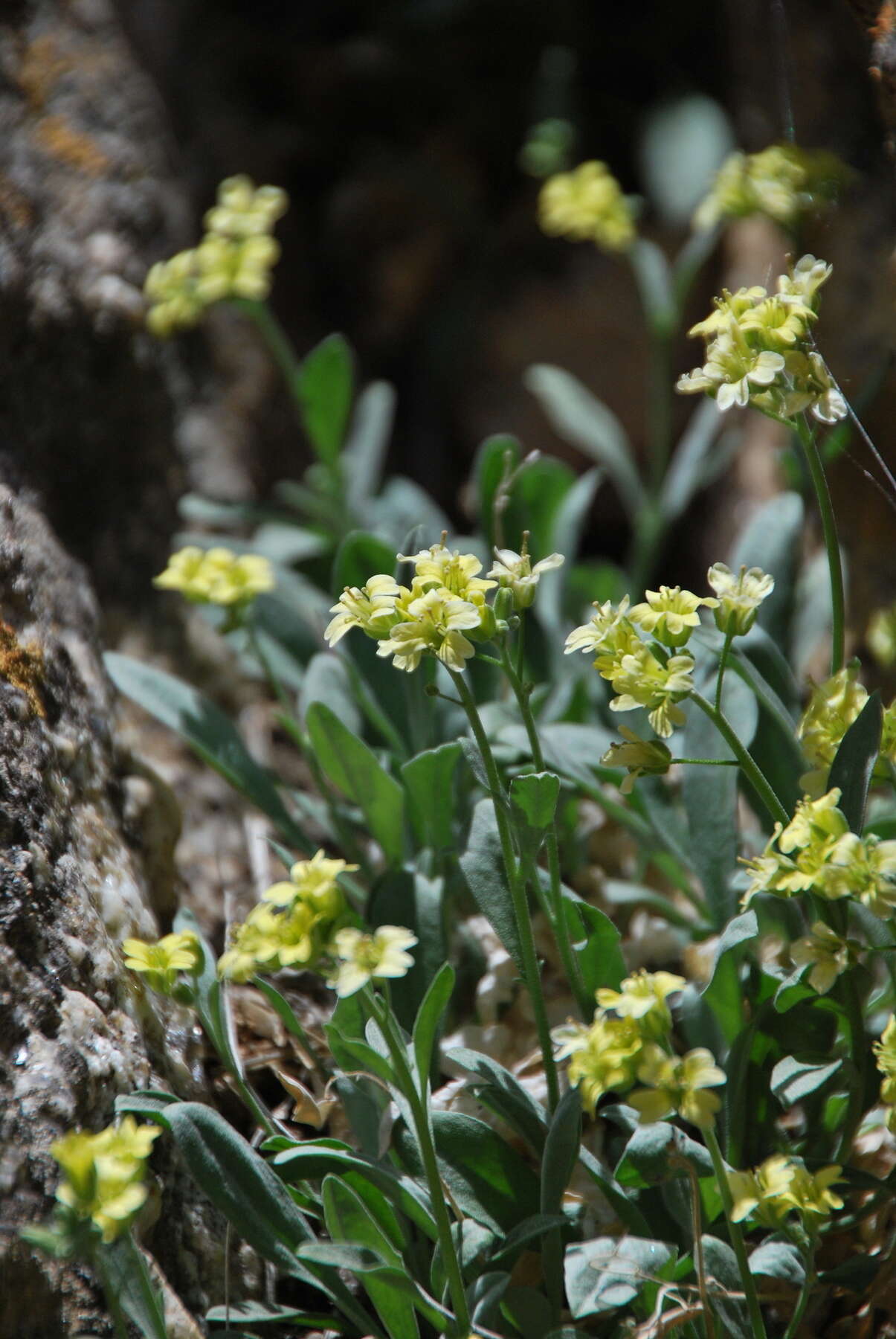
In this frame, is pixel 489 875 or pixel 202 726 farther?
pixel 202 726

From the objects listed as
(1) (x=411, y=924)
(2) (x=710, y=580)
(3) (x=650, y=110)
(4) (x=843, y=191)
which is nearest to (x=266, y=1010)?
(1) (x=411, y=924)

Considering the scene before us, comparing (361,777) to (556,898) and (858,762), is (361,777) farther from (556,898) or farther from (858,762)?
(858,762)

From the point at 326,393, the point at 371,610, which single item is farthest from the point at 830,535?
the point at 326,393

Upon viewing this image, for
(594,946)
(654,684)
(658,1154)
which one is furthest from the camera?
(594,946)

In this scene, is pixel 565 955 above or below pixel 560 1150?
above

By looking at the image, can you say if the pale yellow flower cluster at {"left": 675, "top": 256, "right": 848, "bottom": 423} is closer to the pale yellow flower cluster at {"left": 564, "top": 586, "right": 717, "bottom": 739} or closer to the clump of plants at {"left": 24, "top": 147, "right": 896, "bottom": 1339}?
the clump of plants at {"left": 24, "top": 147, "right": 896, "bottom": 1339}

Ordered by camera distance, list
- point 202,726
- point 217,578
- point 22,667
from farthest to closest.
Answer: point 202,726 < point 217,578 < point 22,667

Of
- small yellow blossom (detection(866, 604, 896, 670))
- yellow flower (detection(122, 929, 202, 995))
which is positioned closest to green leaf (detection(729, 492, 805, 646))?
small yellow blossom (detection(866, 604, 896, 670))

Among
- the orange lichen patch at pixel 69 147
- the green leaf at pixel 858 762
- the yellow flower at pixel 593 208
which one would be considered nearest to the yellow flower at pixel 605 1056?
the green leaf at pixel 858 762
